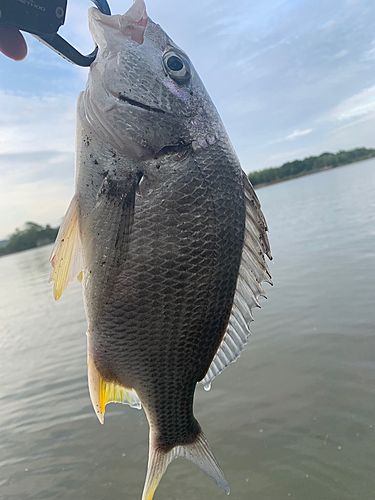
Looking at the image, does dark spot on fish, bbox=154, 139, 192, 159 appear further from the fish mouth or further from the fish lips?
the fish lips

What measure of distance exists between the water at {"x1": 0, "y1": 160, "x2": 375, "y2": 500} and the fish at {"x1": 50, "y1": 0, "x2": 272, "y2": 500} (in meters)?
2.14

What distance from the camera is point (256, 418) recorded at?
3902mm

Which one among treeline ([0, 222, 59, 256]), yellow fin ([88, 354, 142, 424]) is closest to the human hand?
yellow fin ([88, 354, 142, 424])

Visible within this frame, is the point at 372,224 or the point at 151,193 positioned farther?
the point at 372,224

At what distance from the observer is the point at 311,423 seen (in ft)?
11.9

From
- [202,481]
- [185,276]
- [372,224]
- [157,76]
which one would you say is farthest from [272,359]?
[372,224]

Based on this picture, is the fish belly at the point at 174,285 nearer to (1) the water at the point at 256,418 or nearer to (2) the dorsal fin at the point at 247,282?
(2) the dorsal fin at the point at 247,282

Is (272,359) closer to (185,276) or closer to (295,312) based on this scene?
(295,312)

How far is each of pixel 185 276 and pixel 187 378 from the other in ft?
1.68

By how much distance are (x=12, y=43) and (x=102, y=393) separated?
4.91 feet

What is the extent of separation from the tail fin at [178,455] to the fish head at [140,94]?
1395 millimetres

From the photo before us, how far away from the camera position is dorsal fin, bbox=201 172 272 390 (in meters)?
1.55

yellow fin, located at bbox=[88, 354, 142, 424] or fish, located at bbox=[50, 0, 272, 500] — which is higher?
fish, located at bbox=[50, 0, 272, 500]

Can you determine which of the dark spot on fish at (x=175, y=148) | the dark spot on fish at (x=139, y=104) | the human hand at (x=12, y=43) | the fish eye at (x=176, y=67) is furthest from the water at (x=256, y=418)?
the human hand at (x=12, y=43)
